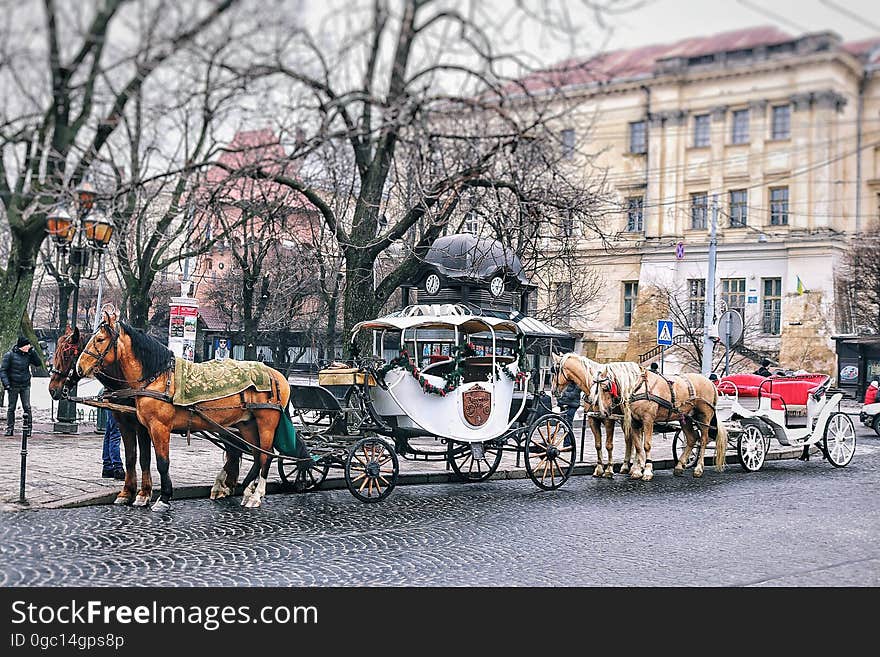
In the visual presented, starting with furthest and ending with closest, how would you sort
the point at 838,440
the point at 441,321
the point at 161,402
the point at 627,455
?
the point at 838,440 → the point at 627,455 → the point at 441,321 → the point at 161,402

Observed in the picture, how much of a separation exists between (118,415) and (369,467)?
2.81 meters

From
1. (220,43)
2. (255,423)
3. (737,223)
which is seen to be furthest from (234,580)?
(737,223)

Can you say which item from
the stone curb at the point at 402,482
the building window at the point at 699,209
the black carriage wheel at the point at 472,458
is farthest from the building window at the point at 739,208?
the black carriage wheel at the point at 472,458

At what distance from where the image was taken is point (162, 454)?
9891mm

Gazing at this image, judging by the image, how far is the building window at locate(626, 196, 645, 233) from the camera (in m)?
16.8

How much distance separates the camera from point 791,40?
25.0ft

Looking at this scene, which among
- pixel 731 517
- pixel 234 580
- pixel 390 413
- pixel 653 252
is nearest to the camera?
pixel 234 580

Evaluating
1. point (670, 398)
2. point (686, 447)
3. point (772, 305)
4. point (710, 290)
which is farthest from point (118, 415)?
point (772, 305)

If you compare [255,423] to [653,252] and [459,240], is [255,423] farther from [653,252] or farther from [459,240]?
[653,252]

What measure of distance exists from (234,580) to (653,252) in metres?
15.4

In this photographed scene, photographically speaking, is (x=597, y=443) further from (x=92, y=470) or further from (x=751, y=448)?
(x=92, y=470)

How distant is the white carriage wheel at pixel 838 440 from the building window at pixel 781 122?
7.30m

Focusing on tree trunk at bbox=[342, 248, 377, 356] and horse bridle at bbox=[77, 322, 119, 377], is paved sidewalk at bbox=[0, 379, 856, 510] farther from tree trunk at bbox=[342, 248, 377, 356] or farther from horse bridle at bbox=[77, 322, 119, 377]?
tree trunk at bbox=[342, 248, 377, 356]

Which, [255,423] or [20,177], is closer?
[255,423]
